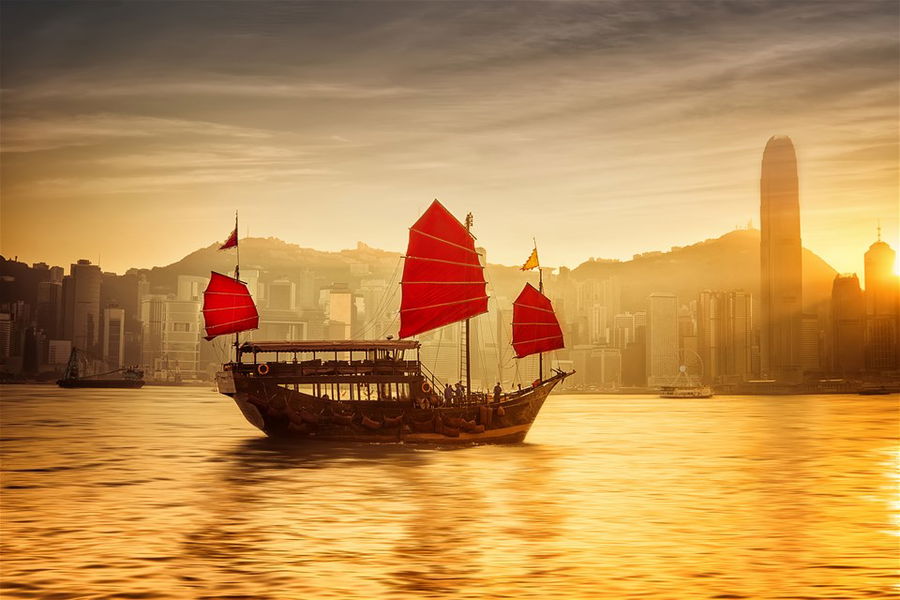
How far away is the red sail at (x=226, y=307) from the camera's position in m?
62.5

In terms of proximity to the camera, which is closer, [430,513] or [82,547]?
[82,547]

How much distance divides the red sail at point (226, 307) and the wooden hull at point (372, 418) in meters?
9.67

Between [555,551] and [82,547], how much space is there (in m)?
10.7

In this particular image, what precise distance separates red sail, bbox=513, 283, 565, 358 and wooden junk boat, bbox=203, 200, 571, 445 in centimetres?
7

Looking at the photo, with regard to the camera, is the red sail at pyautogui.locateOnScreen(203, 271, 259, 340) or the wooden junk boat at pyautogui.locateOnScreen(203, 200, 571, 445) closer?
the wooden junk boat at pyautogui.locateOnScreen(203, 200, 571, 445)

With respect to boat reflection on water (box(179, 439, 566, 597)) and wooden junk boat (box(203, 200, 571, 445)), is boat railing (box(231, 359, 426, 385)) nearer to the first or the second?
wooden junk boat (box(203, 200, 571, 445))

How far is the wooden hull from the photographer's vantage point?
167ft

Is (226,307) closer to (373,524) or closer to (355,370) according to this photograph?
(355,370)

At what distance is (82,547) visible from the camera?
2164 centimetres

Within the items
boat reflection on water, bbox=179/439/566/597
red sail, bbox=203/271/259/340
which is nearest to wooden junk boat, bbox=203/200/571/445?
boat reflection on water, bbox=179/439/566/597

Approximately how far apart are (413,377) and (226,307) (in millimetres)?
18435

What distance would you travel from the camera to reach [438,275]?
5409cm

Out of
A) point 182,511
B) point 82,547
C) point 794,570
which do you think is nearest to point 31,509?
point 182,511

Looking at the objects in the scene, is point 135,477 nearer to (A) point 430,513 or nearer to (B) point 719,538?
(A) point 430,513
